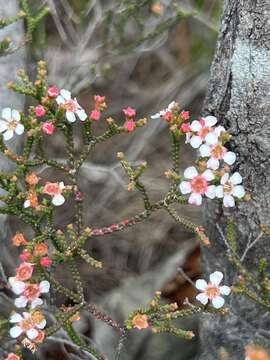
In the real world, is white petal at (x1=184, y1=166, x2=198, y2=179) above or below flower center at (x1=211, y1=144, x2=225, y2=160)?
above

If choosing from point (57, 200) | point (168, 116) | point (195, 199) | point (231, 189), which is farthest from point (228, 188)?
point (57, 200)

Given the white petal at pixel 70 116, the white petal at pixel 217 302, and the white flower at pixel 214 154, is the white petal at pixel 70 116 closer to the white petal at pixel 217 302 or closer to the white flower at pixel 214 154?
the white flower at pixel 214 154

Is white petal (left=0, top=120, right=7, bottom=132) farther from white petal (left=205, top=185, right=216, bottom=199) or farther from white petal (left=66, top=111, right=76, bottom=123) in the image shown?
white petal (left=205, top=185, right=216, bottom=199)

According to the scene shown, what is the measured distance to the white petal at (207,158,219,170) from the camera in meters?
1.65

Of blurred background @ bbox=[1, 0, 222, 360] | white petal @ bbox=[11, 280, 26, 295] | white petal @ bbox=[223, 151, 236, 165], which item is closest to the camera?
white petal @ bbox=[11, 280, 26, 295]

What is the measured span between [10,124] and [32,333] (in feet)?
1.74

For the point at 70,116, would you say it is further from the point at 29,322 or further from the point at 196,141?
the point at 29,322

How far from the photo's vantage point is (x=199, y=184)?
5.32 feet

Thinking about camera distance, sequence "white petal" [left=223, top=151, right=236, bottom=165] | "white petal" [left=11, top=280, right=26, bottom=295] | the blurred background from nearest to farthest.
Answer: "white petal" [left=11, top=280, right=26, bottom=295]
"white petal" [left=223, top=151, right=236, bottom=165]
the blurred background

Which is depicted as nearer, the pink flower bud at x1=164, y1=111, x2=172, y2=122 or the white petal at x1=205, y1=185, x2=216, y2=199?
the white petal at x1=205, y1=185, x2=216, y2=199

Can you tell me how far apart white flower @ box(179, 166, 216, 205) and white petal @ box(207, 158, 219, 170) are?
0.08 feet

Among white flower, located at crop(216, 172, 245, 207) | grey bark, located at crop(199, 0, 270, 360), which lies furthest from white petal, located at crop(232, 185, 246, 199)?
grey bark, located at crop(199, 0, 270, 360)

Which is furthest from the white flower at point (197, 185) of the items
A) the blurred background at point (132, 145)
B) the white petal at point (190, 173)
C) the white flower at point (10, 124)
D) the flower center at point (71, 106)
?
the blurred background at point (132, 145)

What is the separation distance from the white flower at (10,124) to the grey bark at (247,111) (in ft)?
1.84
